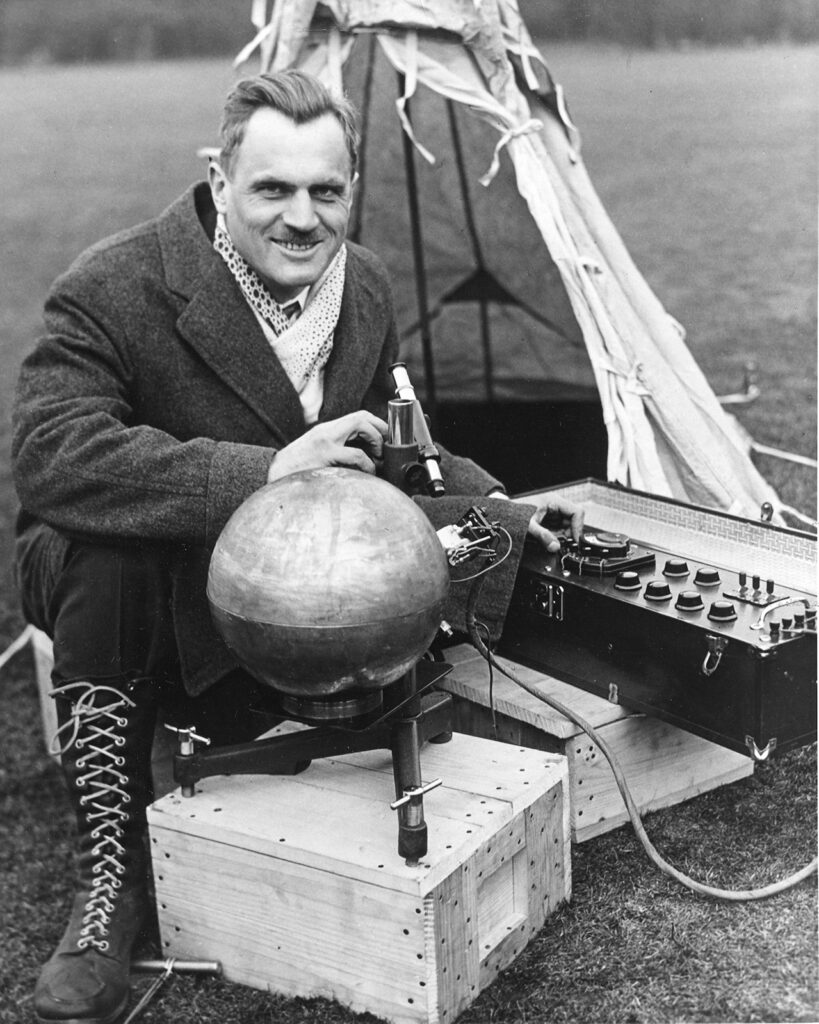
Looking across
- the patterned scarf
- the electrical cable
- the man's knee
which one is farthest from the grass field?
the patterned scarf

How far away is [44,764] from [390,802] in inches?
68.8

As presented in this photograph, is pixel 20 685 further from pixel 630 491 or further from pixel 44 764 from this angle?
pixel 630 491

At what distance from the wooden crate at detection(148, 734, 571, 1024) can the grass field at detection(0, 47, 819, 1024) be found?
0.09 meters

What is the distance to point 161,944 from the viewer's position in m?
2.82

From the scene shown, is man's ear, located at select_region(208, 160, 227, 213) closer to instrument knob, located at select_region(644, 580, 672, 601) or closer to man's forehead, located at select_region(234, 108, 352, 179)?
man's forehead, located at select_region(234, 108, 352, 179)

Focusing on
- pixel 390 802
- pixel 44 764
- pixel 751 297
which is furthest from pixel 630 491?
pixel 751 297

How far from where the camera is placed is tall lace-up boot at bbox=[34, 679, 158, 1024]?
2.67 meters

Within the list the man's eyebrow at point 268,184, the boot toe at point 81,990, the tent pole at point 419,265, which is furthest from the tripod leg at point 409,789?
the tent pole at point 419,265

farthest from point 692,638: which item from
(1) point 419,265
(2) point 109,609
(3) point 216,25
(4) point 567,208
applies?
(3) point 216,25

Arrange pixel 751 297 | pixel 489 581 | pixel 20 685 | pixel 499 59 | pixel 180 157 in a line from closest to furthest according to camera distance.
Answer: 1. pixel 489 581
2. pixel 499 59
3. pixel 20 685
4. pixel 751 297
5. pixel 180 157

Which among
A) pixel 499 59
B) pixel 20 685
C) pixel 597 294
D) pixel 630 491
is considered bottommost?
pixel 20 685

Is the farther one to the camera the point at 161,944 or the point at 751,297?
the point at 751,297

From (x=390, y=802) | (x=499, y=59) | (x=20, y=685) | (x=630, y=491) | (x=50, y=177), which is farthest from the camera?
(x=50, y=177)

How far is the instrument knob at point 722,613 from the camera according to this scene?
108 inches
